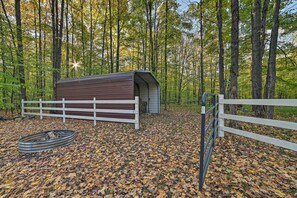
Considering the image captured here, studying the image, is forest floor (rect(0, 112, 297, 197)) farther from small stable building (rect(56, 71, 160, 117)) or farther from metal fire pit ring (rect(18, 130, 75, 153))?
small stable building (rect(56, 71, 160, 117))

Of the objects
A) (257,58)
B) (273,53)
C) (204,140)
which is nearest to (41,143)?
(204,140)

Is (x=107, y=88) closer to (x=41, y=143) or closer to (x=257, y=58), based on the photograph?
(x=41, y=143)

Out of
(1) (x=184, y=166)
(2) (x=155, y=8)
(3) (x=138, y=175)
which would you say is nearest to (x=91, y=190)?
(3) (x=138, y=175)

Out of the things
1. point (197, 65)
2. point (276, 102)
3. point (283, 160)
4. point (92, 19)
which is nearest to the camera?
point (276, 102)

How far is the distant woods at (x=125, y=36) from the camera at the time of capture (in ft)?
26.0

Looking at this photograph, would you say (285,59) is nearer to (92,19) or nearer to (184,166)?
(184,166)

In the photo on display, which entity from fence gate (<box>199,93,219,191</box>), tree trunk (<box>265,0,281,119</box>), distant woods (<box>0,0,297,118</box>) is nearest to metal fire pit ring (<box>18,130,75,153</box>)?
fence gate (<box>199,93,219,191</box>)

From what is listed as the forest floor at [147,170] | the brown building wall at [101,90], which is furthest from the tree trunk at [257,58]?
the brown building wall at [101,90]

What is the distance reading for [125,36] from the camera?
1534 centimetres

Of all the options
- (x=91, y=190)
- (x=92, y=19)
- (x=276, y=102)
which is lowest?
(x=91, y=190)

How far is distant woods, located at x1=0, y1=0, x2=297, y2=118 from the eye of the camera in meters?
7.94

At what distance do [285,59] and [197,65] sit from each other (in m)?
12.9

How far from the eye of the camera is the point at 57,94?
8.85m

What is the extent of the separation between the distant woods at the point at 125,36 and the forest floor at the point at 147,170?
417 cm
